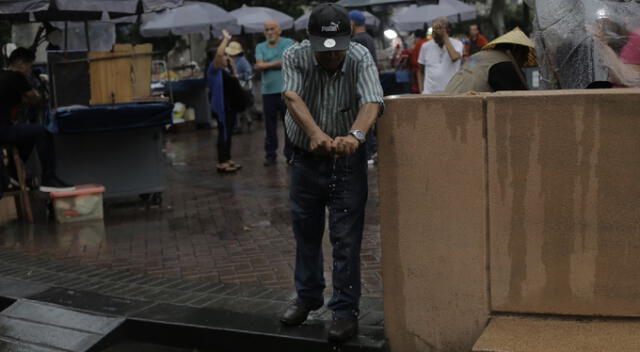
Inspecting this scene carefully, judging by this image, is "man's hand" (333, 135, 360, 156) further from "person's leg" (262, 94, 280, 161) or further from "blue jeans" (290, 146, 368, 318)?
"person's leg" (262, 94, 280, 161)

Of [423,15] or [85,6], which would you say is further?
[423,15]

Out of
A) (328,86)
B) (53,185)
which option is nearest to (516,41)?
(328,86)

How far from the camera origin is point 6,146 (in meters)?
8.68

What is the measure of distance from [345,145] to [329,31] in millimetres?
589

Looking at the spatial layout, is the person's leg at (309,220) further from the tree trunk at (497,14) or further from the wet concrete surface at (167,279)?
the tree trunk at (497,14)

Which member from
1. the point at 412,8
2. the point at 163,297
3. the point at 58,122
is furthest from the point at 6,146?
the point at 412,8

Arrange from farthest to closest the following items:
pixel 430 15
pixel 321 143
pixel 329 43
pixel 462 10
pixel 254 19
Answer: pixel 462 10 < pixel 430 15 < pixel 254 19 < pixel 329 43 < pixel 321 143

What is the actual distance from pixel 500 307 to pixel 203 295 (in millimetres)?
2169

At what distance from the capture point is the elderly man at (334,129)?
433cm

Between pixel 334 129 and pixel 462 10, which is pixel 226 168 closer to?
pixel 334 129

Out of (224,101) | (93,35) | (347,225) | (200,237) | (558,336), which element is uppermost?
(93,35)

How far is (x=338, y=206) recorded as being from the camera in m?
4.55

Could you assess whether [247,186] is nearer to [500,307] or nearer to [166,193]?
[166,193]

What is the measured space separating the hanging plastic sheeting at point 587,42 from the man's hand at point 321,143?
1.66 meters
